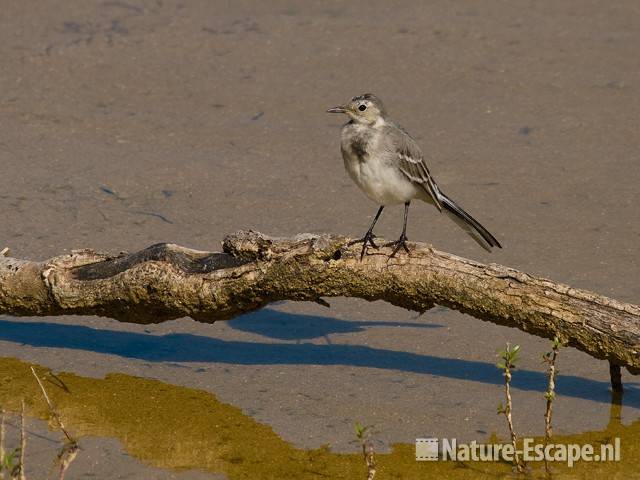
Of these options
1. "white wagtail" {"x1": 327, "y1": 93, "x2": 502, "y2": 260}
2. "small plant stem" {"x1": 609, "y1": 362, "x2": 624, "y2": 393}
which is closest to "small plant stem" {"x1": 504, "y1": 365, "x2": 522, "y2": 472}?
"small plant stem" {"x1": 609, "y1": 362, "x2": 624, "y2": 393}

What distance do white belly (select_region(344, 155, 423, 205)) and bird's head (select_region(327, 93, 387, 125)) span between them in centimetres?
32

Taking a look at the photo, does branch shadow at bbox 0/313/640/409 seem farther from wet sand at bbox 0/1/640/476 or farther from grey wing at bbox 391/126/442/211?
grey wing at bbox 391/126/442/211

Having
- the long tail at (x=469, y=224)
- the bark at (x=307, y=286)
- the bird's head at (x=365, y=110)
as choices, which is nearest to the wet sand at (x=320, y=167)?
the bark at (x=307, y=286)

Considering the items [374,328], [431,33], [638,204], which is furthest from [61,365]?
[431,33]

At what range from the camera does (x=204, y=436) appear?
23.6 ft

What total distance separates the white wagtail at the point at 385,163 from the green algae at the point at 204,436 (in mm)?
1425

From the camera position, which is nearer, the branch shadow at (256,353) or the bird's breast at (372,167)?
the bird's breast at (372,167)

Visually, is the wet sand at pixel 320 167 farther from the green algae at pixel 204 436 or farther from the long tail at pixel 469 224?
the long tail at pixel 469 224

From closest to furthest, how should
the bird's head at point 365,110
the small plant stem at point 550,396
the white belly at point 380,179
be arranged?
the small plant stem at point 550,396 < the white belly at point 380,179 < the bird's head at point 365,110

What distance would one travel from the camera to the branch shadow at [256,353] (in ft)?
25.4

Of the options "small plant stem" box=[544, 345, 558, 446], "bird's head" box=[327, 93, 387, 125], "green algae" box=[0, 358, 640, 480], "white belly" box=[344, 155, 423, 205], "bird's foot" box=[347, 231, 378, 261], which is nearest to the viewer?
"small plant stem" box=[544, 345, 558, 446]

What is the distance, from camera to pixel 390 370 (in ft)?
26.1

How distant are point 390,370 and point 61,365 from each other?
2.12 metres

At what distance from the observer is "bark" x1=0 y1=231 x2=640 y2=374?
6.94 metres
